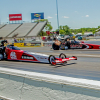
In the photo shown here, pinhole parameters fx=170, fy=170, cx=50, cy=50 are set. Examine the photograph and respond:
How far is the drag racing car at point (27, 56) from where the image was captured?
8266mm

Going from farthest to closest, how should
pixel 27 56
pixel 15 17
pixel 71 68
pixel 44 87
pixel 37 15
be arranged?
1. pixel 37 15
2. pixel 15 17
3. pixel 27 56
4. pixel 71 68
5. pixel 44 87

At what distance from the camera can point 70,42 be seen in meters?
19.2

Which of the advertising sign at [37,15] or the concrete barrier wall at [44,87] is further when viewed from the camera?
the advertising sign at [37,15]

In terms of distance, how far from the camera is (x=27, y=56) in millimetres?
9375

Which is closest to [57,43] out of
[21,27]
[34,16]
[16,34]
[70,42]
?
[70,42]

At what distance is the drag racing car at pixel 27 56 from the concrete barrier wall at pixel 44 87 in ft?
12.0

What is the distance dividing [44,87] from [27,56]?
586 cm

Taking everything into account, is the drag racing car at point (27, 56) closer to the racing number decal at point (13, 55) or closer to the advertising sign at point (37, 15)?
the racing number decal at point (13, 55)

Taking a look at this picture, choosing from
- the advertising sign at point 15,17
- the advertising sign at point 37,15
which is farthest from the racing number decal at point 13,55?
the advertising sign at point 37,15

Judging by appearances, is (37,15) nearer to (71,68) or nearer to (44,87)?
(71,68)

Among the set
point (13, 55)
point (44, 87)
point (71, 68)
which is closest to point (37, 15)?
point (13, 55)

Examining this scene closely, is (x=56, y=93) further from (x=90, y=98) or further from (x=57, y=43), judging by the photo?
(x=57, y=43)

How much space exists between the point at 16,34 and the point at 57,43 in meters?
42.6

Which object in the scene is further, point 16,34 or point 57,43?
point 16,34
